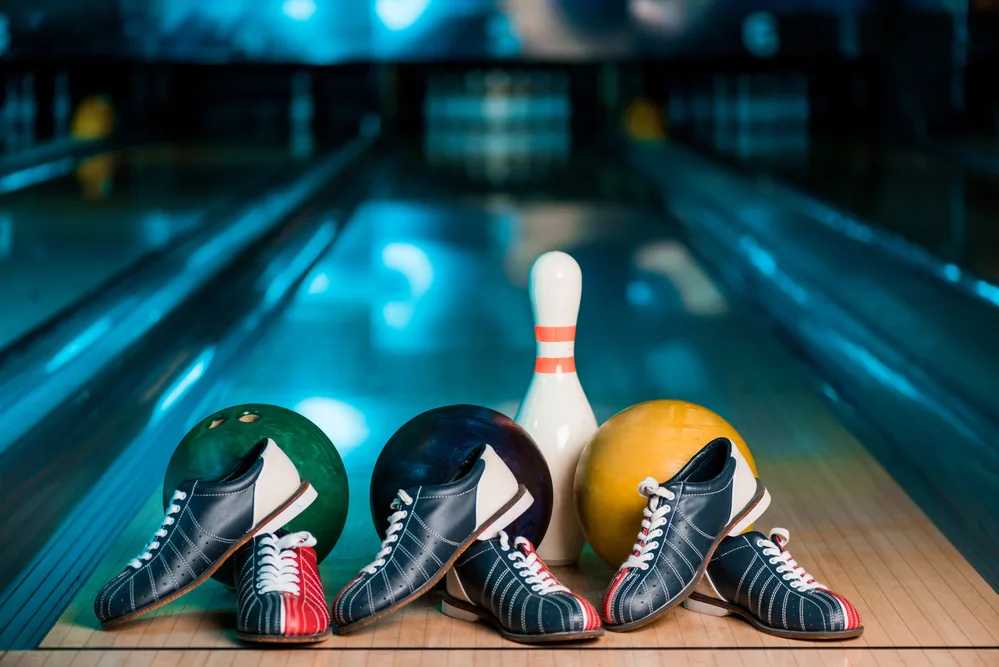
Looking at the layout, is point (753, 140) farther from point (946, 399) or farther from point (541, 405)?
point (541, 405)

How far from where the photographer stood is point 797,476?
1991mm

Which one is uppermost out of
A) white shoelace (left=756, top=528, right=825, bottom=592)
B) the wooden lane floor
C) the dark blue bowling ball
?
the dark blue bowling ball

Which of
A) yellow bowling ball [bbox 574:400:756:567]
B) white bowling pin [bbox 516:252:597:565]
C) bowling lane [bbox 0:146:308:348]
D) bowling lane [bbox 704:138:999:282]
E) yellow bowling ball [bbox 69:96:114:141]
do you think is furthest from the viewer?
yellow bowling ball [bbox 69:96:114:141]

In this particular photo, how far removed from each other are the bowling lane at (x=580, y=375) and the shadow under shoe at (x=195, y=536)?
0.15ft

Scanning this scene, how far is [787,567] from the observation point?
4.56 feet

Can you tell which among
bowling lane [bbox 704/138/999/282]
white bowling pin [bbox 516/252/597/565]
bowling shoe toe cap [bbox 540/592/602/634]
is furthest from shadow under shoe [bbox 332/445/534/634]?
bowling lane [bbox 704/138/999/282]

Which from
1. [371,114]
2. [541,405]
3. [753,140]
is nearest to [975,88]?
[753,140]

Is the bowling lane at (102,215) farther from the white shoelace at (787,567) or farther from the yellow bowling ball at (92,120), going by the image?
the white shoelace at (787,567)

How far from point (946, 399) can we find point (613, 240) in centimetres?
201

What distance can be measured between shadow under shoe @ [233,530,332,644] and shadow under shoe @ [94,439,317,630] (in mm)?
24

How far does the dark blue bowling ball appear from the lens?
4.79ft

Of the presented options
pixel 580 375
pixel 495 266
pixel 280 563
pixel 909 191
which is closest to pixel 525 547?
pixel 280 563

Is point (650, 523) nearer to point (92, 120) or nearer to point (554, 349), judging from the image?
point (554, 349)

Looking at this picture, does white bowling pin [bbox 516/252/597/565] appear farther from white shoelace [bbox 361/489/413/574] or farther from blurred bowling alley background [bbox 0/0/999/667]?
white shoelace [bbox 361/489/413/574]
